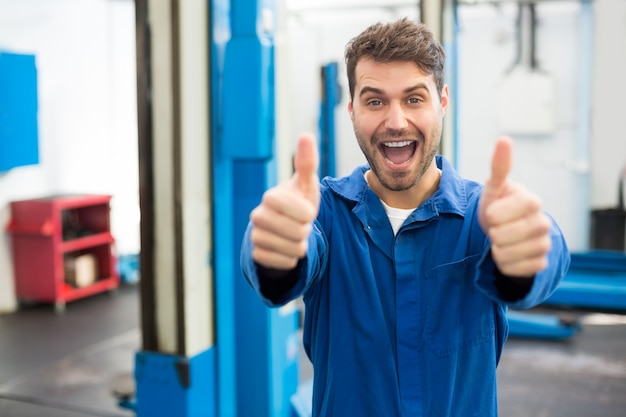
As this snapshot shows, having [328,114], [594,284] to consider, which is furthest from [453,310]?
[594,284]

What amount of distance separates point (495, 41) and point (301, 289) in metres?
6.06

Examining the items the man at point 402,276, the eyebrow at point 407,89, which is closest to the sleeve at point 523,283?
the man at point 402,276

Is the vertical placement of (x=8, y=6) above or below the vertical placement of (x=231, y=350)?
above

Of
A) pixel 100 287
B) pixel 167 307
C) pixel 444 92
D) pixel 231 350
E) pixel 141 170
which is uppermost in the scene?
pixel 444 92

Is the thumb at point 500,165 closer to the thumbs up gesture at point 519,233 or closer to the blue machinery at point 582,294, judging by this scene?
the thumbs up gesture at point 519,233

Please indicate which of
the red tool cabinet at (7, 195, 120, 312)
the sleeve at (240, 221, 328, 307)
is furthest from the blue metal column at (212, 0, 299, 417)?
the red tool cabinet at (7, 195, 120, 312)

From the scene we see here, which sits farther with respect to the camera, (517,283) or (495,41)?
(495,41)

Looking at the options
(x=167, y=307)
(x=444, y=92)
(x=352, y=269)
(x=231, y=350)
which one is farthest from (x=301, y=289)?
(x=231, y=350)

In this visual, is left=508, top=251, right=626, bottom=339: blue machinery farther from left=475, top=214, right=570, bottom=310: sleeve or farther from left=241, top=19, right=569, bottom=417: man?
left=475, top=214, right=570, bottom=310: sleeve

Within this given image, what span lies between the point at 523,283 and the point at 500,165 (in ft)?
0.68

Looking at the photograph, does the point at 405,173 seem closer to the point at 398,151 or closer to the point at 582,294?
the point at 398,151

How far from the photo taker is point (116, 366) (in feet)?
14.5

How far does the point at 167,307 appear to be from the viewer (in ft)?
8.55

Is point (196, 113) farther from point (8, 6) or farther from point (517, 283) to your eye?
point (8, 6)
